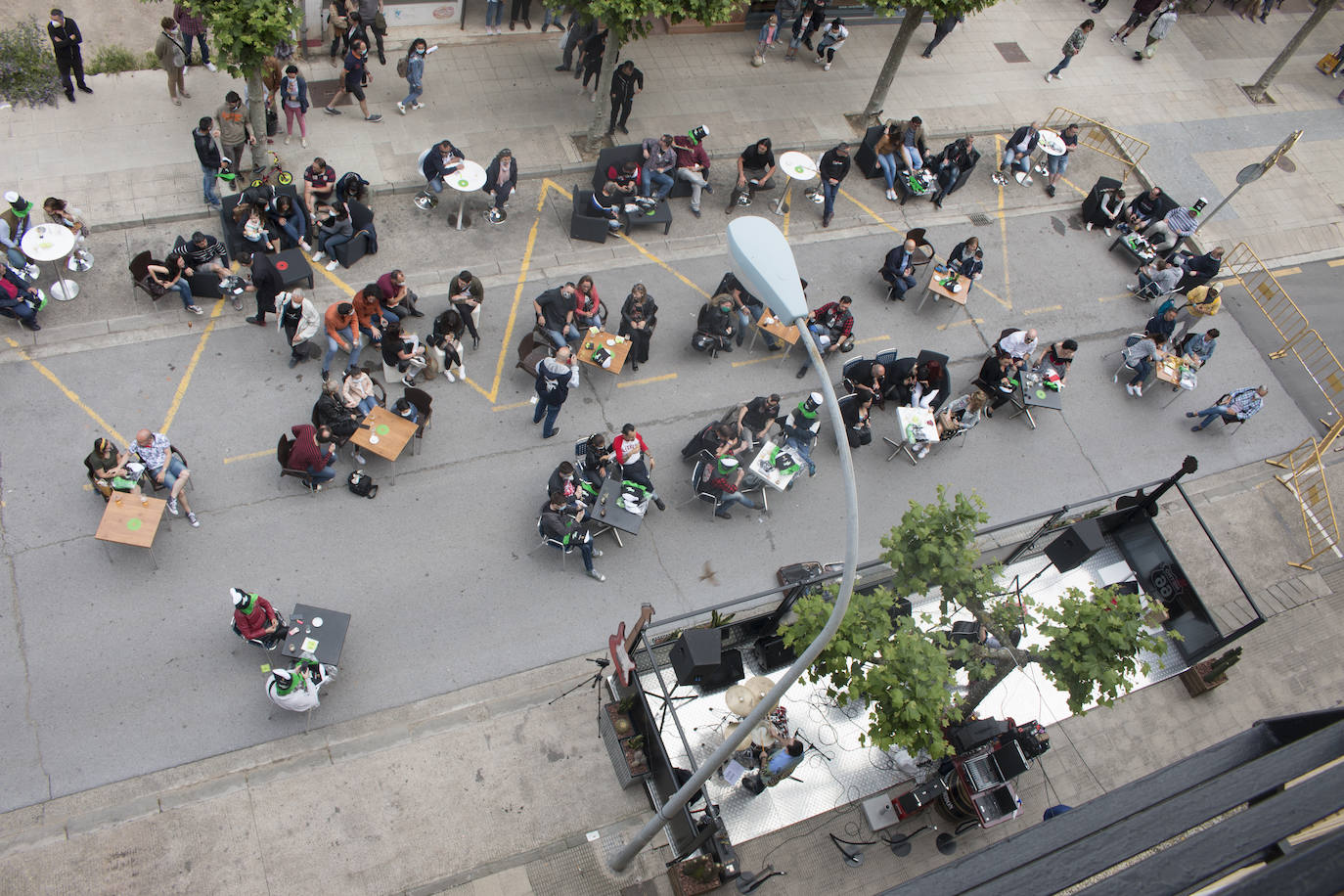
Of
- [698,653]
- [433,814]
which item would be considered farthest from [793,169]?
[433,814]

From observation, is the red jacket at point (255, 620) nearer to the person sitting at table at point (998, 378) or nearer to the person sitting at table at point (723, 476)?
the person sitting at table at point (723, 476)

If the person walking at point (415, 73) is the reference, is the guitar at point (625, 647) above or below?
below

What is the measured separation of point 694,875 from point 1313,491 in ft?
41.9

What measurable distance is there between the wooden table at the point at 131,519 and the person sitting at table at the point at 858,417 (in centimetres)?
946

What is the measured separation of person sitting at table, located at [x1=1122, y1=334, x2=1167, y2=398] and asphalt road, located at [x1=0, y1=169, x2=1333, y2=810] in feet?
1.14

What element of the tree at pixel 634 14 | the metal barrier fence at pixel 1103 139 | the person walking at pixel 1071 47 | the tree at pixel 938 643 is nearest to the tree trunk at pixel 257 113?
the tree at pixel 634 14

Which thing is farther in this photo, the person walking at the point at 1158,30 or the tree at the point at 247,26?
the person walking at the point at 1158,30

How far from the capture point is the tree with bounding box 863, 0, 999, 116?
16703mm

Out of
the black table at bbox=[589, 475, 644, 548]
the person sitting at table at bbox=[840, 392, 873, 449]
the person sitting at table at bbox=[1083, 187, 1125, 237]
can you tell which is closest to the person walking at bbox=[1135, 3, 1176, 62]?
the person sitting at table at bbox=[1083, 187, 1125, 237]

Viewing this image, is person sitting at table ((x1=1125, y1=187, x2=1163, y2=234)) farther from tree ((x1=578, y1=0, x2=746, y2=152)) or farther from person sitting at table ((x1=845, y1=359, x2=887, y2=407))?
tree ((x1=578, y1=0, x2=746, y2=152))

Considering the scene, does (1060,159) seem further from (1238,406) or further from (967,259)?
(1238,406)

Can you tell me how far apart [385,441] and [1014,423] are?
10.3 m

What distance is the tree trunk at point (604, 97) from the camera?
16.3m

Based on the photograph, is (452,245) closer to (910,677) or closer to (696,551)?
(696,551)
